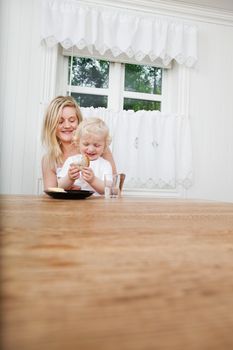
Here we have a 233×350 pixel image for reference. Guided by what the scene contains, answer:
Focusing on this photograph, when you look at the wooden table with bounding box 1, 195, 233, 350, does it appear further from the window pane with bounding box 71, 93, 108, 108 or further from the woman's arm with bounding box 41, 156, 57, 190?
the window pane with bounding box 71, 93, 108, 108

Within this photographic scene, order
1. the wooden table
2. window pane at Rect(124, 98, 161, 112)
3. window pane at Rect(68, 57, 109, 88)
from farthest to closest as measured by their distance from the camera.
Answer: window pane at Rect(124, 98, 161, 112) < window pane at Rect(68, 57, 109, 88) < the wooden table

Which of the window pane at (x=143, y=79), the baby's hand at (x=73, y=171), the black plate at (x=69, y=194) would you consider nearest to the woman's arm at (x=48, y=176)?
the baby's hand at (x=73, y=171)

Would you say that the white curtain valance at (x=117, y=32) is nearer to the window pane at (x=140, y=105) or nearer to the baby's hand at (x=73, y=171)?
the window pane at (x=140, y=105)

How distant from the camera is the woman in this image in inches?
72.2

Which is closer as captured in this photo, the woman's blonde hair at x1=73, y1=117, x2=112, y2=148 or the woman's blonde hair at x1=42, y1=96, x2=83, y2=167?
the woman's blonde hair at x1=73, y1=117, x2=112, y2=148

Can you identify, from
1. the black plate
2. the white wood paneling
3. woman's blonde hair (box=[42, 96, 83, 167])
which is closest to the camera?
the black plate

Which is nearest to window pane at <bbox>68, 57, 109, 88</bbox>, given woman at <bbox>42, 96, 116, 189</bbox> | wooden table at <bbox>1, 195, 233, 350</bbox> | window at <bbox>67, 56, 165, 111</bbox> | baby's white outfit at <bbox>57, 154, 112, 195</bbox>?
window at <bbox>67, 56, 165, 111</bbox>

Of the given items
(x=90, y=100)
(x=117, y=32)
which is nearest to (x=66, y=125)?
(x=90, y=100)

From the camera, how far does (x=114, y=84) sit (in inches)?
109

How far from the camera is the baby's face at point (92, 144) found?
1.56 meters

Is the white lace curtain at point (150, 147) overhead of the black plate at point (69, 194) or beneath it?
overhead

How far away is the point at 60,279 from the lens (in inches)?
6.0

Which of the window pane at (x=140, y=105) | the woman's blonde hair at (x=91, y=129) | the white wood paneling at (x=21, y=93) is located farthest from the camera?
the window pane at (x=140, y=105)

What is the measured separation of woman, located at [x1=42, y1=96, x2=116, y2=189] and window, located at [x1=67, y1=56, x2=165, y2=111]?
80 centimetres
